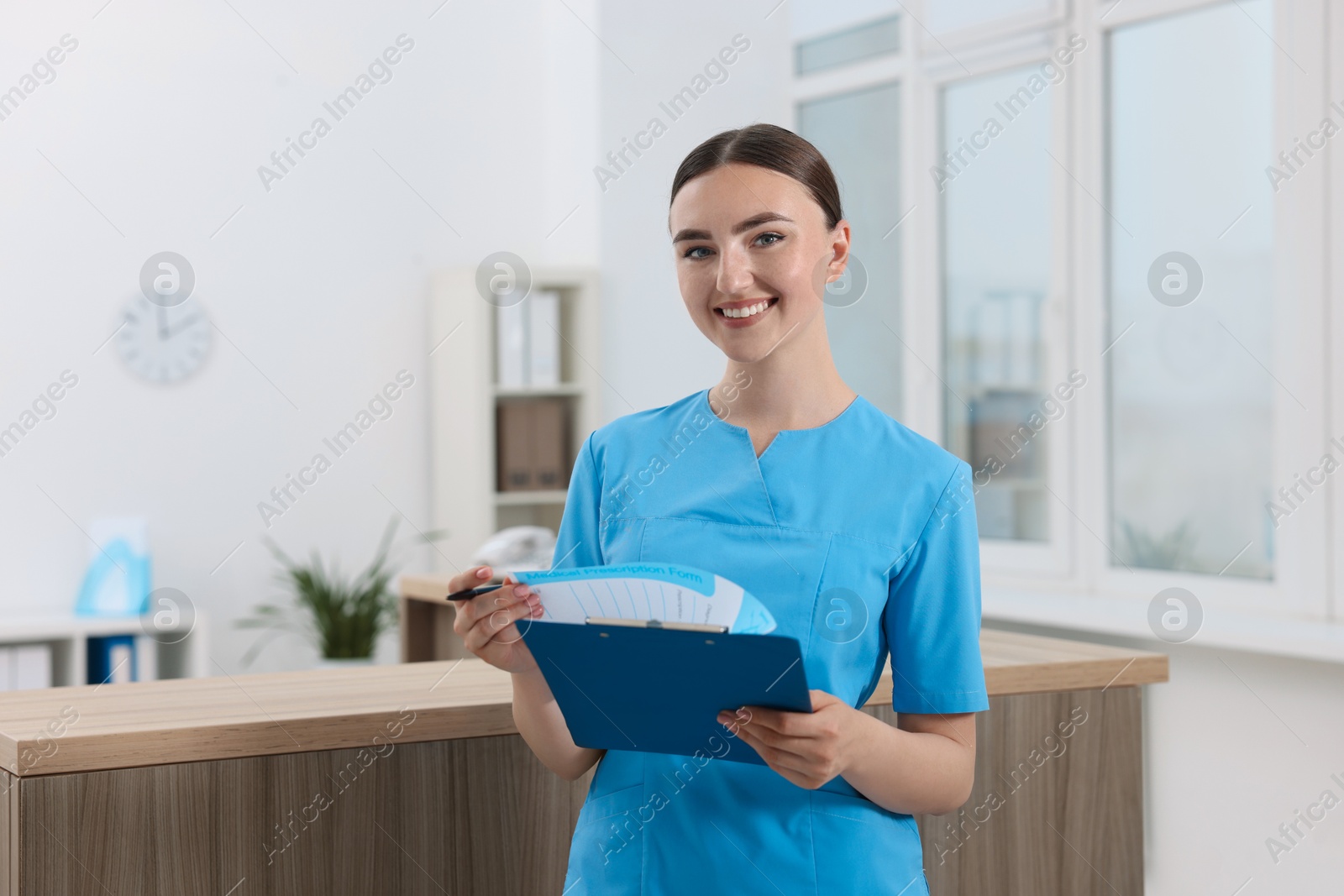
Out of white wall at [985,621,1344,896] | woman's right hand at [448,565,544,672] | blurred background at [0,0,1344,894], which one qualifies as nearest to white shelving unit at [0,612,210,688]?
blurred background at [0,0,1344,894]

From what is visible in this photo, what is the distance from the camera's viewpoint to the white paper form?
3.11ft

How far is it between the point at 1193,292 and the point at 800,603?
8.52ft

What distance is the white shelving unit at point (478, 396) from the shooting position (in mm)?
4508

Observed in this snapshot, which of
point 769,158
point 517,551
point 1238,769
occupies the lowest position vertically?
point 1238,769

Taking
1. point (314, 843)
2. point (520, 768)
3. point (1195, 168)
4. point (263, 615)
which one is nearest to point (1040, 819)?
point (520, 768)

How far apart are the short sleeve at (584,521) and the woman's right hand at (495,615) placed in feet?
0.48

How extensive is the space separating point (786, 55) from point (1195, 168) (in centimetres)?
182

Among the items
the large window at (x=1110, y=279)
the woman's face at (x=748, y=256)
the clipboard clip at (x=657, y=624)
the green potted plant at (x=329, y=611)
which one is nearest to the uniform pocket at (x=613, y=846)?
the clipboard clip at (x=657, y=624)

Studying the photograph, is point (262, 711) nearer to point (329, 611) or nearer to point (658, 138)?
point (329, 611)

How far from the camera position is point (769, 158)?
3.78ft

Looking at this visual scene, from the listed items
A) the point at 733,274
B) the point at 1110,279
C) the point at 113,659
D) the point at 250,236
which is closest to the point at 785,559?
the point at 733,274

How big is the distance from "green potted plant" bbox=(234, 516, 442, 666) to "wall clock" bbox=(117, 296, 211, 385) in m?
0.66

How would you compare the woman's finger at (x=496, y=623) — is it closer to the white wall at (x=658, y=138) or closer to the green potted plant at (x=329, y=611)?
the green potted plant at (x=329, y=611)

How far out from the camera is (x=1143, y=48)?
3516 mm
